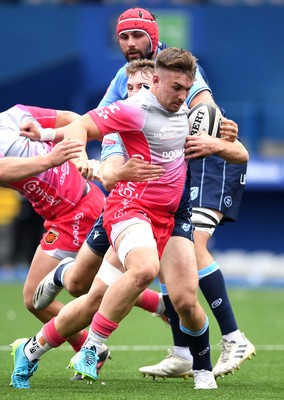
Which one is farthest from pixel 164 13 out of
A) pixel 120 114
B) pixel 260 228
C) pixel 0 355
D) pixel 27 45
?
pixel 120 114

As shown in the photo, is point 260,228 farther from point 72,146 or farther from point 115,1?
point 72,146

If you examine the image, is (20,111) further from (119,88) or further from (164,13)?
(164,13)

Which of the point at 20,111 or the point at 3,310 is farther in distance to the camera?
the point at 3,310

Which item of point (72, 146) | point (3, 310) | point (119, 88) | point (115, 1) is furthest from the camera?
point (115, 1)

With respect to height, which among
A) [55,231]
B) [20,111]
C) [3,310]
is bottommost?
[3,310]

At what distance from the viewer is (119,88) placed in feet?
25.7

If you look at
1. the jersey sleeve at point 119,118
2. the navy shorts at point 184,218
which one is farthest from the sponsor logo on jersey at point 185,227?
the jersey sleeve at point 119,118

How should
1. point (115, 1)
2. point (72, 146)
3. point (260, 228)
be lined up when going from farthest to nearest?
point (115, 1) → point (260, 228) → point (72, 146)

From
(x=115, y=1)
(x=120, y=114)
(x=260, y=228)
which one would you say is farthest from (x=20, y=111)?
(x=115, y=1)

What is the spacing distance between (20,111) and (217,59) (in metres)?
15.0

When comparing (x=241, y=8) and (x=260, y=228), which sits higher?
(x=241, y=8)

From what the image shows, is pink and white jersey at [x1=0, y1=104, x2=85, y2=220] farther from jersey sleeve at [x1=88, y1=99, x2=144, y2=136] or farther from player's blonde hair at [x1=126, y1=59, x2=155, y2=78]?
jersey sleeve at [x1=88, y1=99, x2=144, y2=136]

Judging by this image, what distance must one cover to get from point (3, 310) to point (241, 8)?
10825 mm

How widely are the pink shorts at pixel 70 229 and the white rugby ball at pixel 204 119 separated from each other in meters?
1.42
